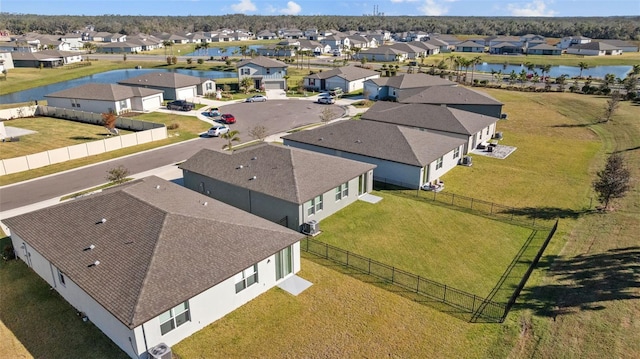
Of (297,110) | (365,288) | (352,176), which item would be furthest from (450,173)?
(297,110)

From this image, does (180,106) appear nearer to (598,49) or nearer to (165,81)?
(165,81)

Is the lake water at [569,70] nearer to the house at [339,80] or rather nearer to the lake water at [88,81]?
the house at [339,80]

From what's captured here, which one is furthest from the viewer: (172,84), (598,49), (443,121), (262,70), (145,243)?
(598,49)

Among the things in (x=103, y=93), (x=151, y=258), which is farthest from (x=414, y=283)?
(x=103, y=93)

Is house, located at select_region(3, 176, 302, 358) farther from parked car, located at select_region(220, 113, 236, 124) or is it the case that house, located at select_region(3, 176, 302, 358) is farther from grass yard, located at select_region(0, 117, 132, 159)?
parked car, located at select_region(220, 113, 236, 124)

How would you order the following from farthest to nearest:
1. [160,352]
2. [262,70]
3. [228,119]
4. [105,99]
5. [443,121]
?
[262,70] → [105,99] → [228,119] → [443,121] → [160,352]

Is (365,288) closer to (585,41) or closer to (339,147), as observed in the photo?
(339,147)
